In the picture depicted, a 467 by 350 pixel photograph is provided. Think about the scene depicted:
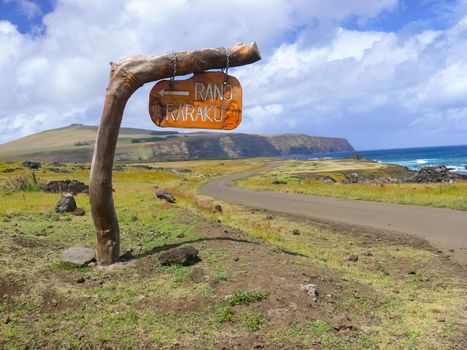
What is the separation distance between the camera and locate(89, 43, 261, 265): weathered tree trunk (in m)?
7.73

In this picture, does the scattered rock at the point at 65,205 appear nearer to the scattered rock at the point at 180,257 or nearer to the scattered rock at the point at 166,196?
the scattered rock at the point at 166,196

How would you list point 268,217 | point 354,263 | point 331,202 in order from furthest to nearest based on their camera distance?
1. point 331,202
2. point 268,217
3. point 354,263

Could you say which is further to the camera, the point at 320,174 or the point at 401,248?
the point at 320,174

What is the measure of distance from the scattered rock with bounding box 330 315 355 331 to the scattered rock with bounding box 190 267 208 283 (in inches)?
85.3

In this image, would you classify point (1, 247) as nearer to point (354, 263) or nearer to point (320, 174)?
point (354, 263)

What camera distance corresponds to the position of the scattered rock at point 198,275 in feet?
23.0

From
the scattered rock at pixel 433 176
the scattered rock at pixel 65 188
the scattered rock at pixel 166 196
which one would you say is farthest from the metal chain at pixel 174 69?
the scattered rock at pixel 433 176

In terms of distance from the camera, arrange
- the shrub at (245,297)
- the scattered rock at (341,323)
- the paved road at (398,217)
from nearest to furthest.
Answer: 1. the scattered rock at (341,323)
2. the shrub at (245,297)
3. the paved road at (398,217)

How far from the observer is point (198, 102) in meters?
8.04

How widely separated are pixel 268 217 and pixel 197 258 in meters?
11.0

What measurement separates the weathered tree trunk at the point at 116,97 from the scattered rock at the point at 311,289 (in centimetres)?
347

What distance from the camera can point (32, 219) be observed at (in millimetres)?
13594

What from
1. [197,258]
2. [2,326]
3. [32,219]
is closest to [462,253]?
[197,258]

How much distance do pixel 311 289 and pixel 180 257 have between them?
8.02 ft
